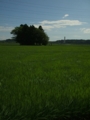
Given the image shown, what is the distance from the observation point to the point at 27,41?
364 ft

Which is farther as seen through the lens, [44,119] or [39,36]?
[39,36]

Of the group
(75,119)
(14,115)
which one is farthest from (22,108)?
(75,119)

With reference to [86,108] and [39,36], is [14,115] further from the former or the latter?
[39,36]

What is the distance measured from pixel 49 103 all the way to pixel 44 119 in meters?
0.53

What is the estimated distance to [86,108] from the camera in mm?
4383

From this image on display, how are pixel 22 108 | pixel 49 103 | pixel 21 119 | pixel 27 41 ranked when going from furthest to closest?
pixel 27 41, pixel 49 103, pixel 22 108, pixel 21 119

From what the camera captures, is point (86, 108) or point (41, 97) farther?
point (41, 97)

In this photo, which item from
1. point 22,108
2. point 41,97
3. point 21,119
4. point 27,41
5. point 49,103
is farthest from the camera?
point 27,41

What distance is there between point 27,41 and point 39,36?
6957mm

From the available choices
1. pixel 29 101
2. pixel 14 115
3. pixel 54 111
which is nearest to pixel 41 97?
pixel 29 101

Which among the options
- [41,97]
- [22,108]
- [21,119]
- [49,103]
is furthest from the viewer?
[41,97]

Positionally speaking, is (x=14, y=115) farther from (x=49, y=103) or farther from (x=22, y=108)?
(x=49, y=103)

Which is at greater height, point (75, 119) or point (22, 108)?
point (22, 108)

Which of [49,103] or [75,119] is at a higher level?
[49,103]
